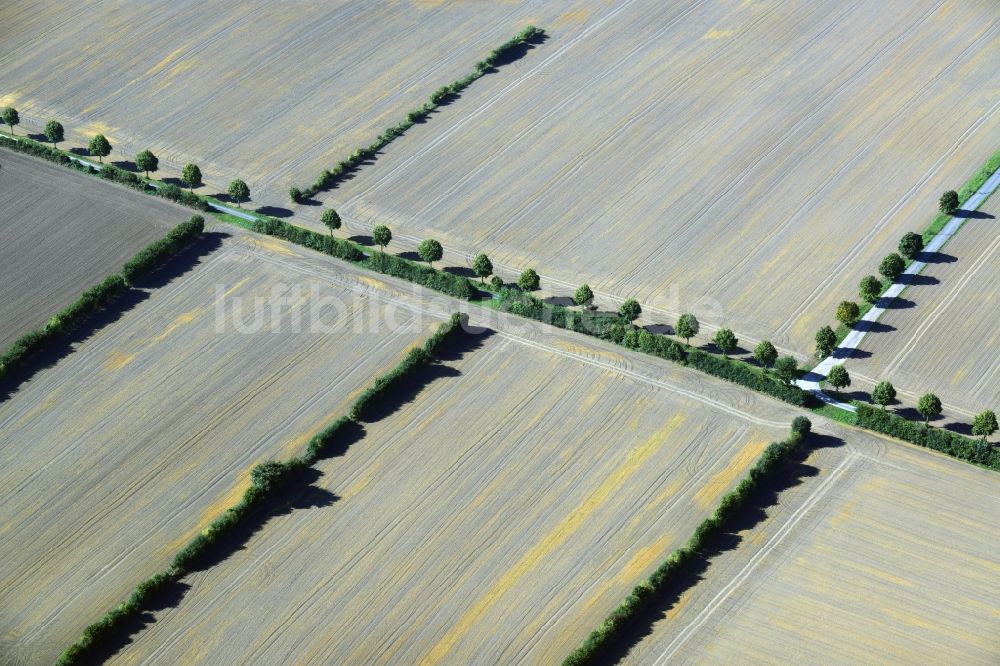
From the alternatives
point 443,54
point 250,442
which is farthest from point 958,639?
point 443,54

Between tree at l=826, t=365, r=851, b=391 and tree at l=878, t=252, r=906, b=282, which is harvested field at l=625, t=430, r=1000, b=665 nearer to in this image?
tree at l=826, t=365, r=851, b=391

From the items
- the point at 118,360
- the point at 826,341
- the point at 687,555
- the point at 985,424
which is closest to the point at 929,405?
the point at 985,424

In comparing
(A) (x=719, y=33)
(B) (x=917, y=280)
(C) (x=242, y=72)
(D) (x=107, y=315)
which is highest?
(C) (x=242, y=72)

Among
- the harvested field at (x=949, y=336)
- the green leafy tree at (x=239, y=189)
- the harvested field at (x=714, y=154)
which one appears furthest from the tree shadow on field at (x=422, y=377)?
the harvested field at (x=949, y=336)

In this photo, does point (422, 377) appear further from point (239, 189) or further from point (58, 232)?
point (58, 232)

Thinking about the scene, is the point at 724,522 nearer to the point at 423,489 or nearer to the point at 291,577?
the point at 423,489
